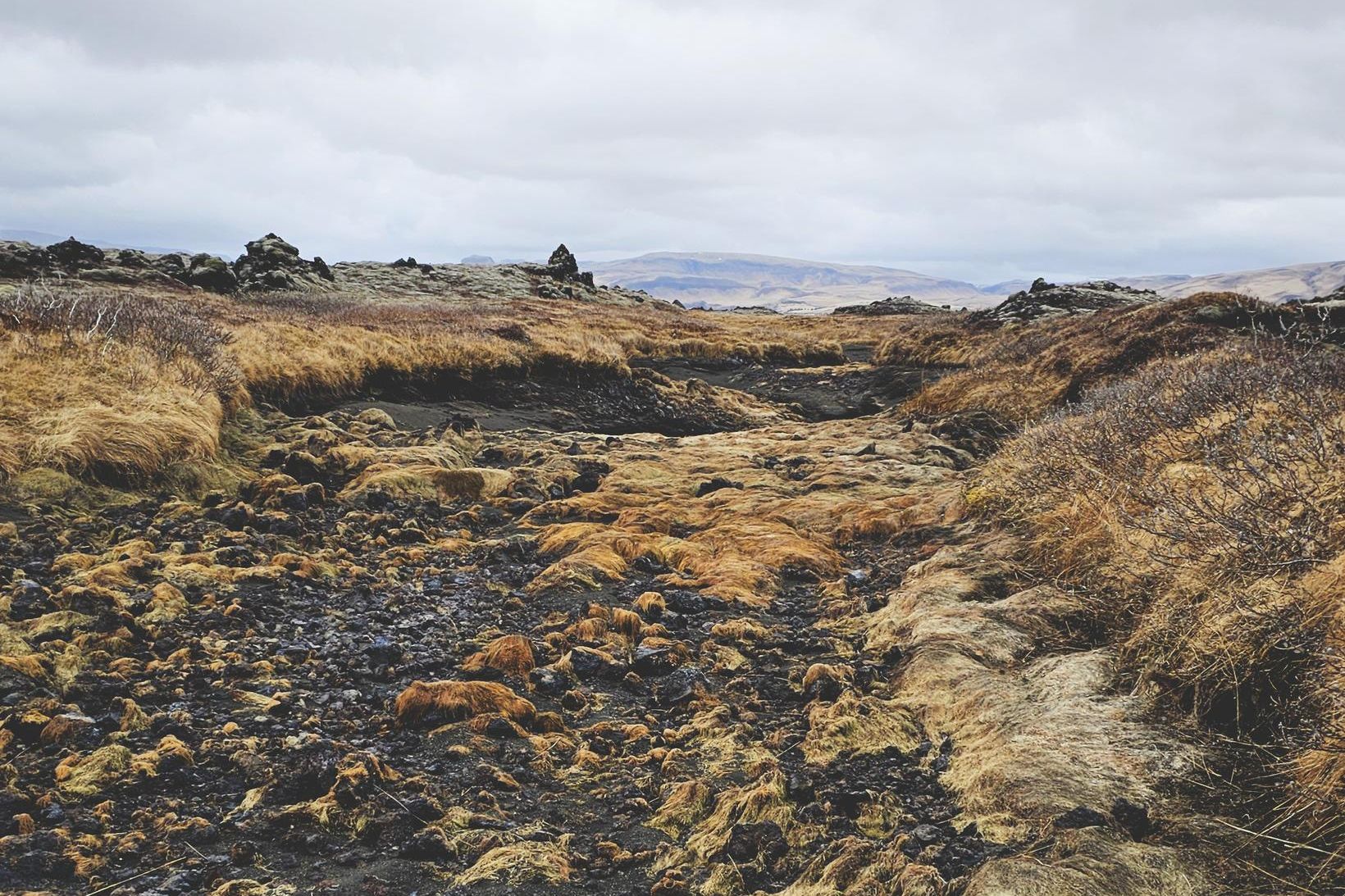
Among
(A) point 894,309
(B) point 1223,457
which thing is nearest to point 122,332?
(B) point 1223,457

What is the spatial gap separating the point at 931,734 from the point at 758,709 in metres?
1.43

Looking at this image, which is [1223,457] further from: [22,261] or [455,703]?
[22,261]

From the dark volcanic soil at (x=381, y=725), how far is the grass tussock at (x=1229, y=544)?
1.76 metres

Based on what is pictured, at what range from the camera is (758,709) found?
6.48 metres

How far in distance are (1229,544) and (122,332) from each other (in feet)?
55.9

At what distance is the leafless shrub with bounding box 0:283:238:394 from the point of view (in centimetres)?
1322

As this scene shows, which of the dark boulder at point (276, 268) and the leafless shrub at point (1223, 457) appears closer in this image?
the leafless shrub at point (1223, 457)

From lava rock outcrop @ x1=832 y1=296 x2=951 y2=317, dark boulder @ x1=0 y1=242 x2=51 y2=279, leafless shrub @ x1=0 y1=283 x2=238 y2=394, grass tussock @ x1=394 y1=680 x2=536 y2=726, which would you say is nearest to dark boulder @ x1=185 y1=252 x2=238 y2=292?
dark boulder @ x1=0 y1=242 x2=51 y2=279

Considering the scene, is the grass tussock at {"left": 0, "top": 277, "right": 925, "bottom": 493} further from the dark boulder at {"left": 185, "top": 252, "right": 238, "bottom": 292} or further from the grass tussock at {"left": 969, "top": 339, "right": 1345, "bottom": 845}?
the dark boulder at {"left": 185, "top": 252, "right": 238, "bottom": 292}

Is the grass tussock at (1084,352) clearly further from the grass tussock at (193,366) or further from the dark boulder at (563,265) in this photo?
the dark boulder at (563,265)

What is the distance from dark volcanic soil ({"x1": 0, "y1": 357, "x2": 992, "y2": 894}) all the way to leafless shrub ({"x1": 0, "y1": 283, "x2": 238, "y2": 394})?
484cm

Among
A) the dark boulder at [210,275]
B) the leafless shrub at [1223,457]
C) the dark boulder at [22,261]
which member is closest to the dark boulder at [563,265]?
the dark boulder at [210,275]

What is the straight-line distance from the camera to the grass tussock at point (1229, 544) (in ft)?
14.4

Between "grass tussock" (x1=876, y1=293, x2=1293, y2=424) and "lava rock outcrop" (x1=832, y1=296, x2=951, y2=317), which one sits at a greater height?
"lava rock outcrop" (x1=832, y1=296, x2=951, y2=317)
